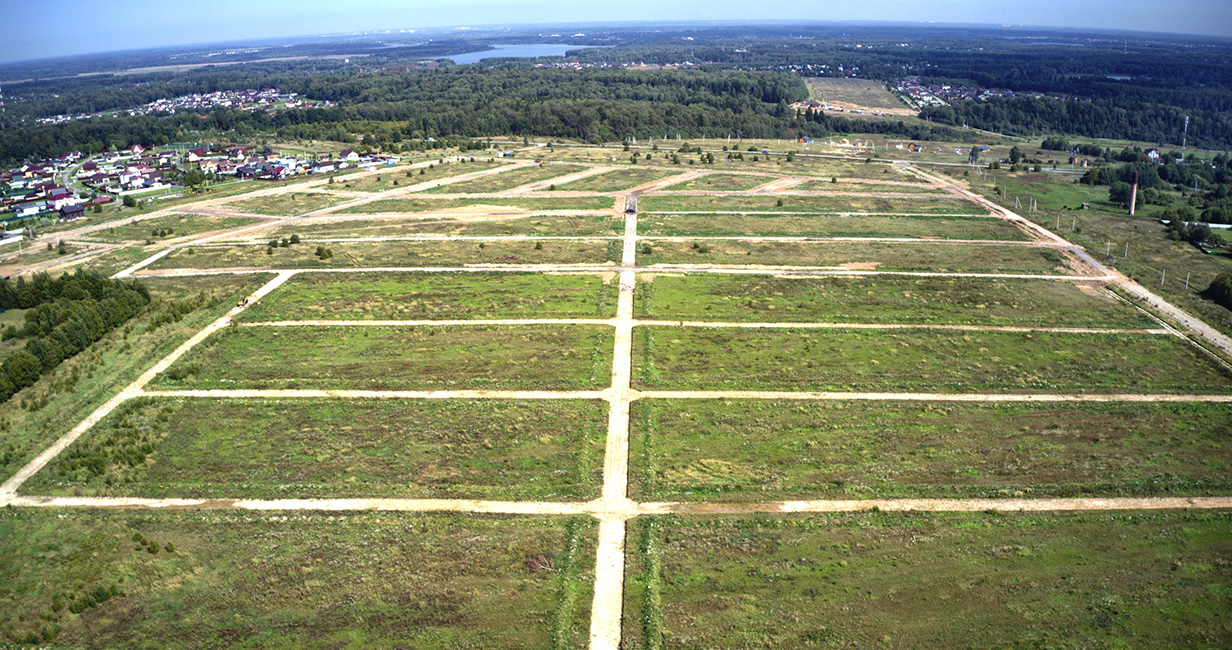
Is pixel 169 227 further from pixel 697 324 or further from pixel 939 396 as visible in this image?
pixel 939 396

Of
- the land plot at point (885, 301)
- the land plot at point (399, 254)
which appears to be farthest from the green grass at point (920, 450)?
the land plot at point (399, 254)

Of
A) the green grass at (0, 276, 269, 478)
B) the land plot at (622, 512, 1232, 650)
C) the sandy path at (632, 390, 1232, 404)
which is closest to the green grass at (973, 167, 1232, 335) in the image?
the sandy path at (632, 390, 1232, 404)

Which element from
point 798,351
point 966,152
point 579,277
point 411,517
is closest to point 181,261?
point 579,277

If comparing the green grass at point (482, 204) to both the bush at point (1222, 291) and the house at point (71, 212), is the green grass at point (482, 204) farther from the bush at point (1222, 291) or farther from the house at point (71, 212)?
the bush at point (1222, 291)

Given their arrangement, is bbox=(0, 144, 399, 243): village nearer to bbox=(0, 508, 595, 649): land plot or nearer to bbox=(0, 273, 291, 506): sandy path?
bbox=(0, 273, 291, 506): sandy path

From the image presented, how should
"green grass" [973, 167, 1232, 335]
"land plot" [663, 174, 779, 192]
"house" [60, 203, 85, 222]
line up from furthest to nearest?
"land plot" [663, 174, 779, 192] < "house" [60, 203, 85, 222] < "green grass" [973, 167, 1232, 335]

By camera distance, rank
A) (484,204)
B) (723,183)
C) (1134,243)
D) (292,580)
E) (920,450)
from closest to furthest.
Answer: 1. (292,580)
2. (920,450)
3. (1134,243)
4. (484,204)
5. (723,183)

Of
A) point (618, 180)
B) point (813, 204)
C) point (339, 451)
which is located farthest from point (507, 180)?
point (339, 451)

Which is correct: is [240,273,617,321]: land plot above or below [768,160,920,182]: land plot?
below
